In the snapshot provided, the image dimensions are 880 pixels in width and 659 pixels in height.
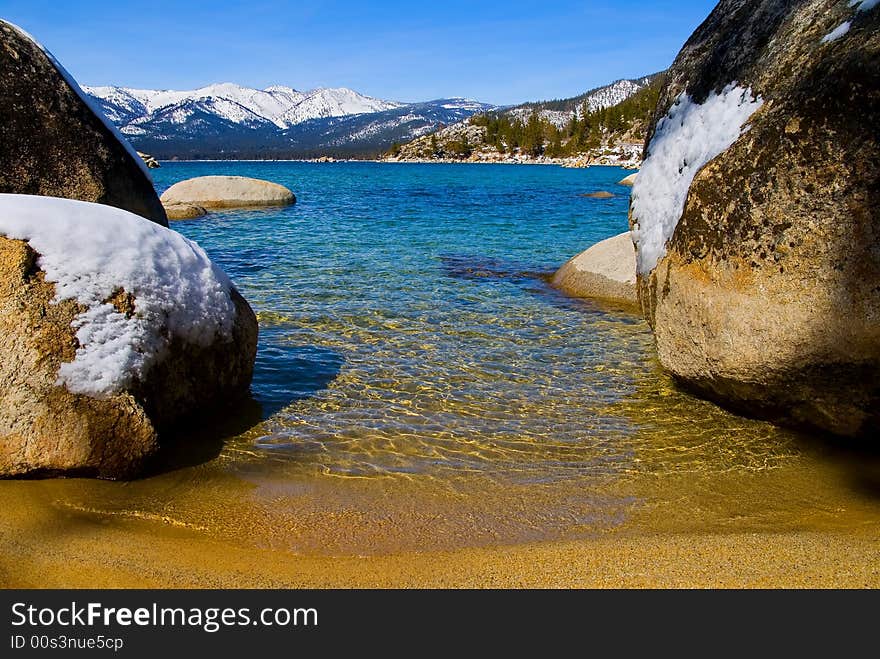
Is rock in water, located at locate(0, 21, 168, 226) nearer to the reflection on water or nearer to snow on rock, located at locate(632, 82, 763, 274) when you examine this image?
the reflection on water

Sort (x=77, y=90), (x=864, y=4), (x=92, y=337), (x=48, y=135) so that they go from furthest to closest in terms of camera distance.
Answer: (x=77, y=90) → (x=48, y=135) → (x=864, y=4) → (x=92, y=337)

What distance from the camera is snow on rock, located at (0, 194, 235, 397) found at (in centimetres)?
482

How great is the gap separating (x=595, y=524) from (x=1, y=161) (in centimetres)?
685

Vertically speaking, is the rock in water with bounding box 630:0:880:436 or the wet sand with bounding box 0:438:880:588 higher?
the rock in water with bounding box 630:0:880:436

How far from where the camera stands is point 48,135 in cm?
752

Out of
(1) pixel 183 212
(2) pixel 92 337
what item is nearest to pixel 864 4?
(2) pixel 92 337

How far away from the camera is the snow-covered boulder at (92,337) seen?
4602 mm

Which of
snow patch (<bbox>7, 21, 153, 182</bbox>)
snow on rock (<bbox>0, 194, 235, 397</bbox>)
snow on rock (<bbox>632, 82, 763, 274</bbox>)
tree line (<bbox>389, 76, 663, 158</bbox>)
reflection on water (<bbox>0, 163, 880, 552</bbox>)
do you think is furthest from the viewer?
tree line (<bbox>389, 76, 663, 158</bbox>)

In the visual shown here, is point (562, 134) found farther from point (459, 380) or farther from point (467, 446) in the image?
point (467, 446)

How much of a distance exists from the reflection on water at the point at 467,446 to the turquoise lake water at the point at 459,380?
0.03 metres

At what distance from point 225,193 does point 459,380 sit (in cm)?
2774

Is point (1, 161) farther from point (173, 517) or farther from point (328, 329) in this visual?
point (173, 517)

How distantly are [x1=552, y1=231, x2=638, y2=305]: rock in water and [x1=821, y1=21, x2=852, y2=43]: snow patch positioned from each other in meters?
6.54

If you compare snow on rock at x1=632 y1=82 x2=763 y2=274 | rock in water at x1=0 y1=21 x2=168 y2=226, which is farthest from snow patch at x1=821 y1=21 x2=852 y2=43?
rock in water at x1=0 y1=21 x2=168 y2=226
